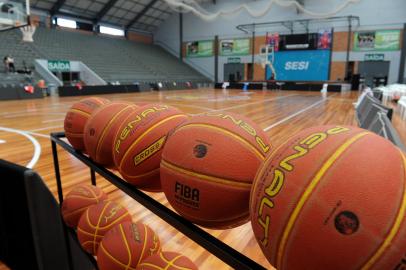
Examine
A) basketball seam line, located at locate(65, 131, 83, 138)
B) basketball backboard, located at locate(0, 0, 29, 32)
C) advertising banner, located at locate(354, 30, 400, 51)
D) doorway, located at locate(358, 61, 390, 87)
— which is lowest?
basketball seam line, located at locate(65, 131, 83, 138)

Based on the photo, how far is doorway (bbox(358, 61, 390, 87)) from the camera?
15.7m

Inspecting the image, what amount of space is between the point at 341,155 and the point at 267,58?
18569mm

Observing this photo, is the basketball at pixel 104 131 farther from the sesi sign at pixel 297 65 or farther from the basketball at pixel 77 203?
the sesi sign at pixel 297 65

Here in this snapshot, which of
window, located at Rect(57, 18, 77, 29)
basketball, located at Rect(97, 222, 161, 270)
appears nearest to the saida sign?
window, located at Rect(57, 18, 77, 29)

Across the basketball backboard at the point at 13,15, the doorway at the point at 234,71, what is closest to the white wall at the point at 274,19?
the doorway at the point at 234,71

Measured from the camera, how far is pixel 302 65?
17.5 metres

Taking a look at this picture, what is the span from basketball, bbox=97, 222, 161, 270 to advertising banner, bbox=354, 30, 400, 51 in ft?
60.3

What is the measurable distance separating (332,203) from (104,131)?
88 cm

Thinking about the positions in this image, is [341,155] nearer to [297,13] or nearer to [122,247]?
[122,247]

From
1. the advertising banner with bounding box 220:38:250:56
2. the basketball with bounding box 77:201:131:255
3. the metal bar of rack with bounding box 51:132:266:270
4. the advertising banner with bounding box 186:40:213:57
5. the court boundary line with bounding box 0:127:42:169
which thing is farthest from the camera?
the advertising banner with bounding box 186:40:213:57

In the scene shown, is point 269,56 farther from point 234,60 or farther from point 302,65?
point 234,60

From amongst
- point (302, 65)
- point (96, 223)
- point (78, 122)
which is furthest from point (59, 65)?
point (96, 223)

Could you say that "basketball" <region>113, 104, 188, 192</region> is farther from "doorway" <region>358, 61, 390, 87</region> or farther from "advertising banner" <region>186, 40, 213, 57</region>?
"advertising banner" <region>186, 40, 213, 57</region>

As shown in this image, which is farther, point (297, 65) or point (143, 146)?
point (297, 65)
